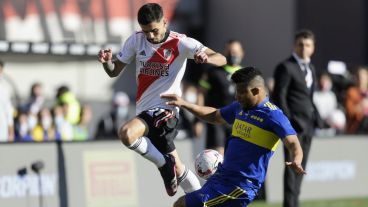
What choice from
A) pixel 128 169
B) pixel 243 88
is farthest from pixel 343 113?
pixel 243 88

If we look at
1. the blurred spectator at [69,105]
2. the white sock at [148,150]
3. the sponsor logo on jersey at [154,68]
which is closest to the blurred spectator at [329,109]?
the blurred spectator at [69,105]

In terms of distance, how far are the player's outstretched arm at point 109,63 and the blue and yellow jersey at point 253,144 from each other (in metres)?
1.98

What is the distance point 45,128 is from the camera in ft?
59.2

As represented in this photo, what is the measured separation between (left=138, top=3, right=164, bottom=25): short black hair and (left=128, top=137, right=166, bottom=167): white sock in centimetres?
125

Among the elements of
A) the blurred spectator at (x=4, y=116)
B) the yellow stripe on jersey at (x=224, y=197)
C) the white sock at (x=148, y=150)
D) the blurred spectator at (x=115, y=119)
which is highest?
the yellow stripe on jersey at (x=224, y=197)

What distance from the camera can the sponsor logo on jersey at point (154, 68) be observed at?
11141mm

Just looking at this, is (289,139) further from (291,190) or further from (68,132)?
(68,132)

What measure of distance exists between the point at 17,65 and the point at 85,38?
1.77 metres

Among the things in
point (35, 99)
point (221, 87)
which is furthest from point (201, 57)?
point (35, 99)

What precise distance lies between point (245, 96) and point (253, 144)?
1.40 feet

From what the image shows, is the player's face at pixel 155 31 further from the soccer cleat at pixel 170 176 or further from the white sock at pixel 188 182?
the white sock at pixel 188 182

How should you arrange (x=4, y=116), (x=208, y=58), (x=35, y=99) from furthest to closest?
(x=35, y=99) → (x=4, y=116) → (x=208, y=58)

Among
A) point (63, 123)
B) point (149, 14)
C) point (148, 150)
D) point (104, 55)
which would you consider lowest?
point (63, 123)

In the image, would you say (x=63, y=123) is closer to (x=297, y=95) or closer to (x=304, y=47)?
(x=297, y=95)
